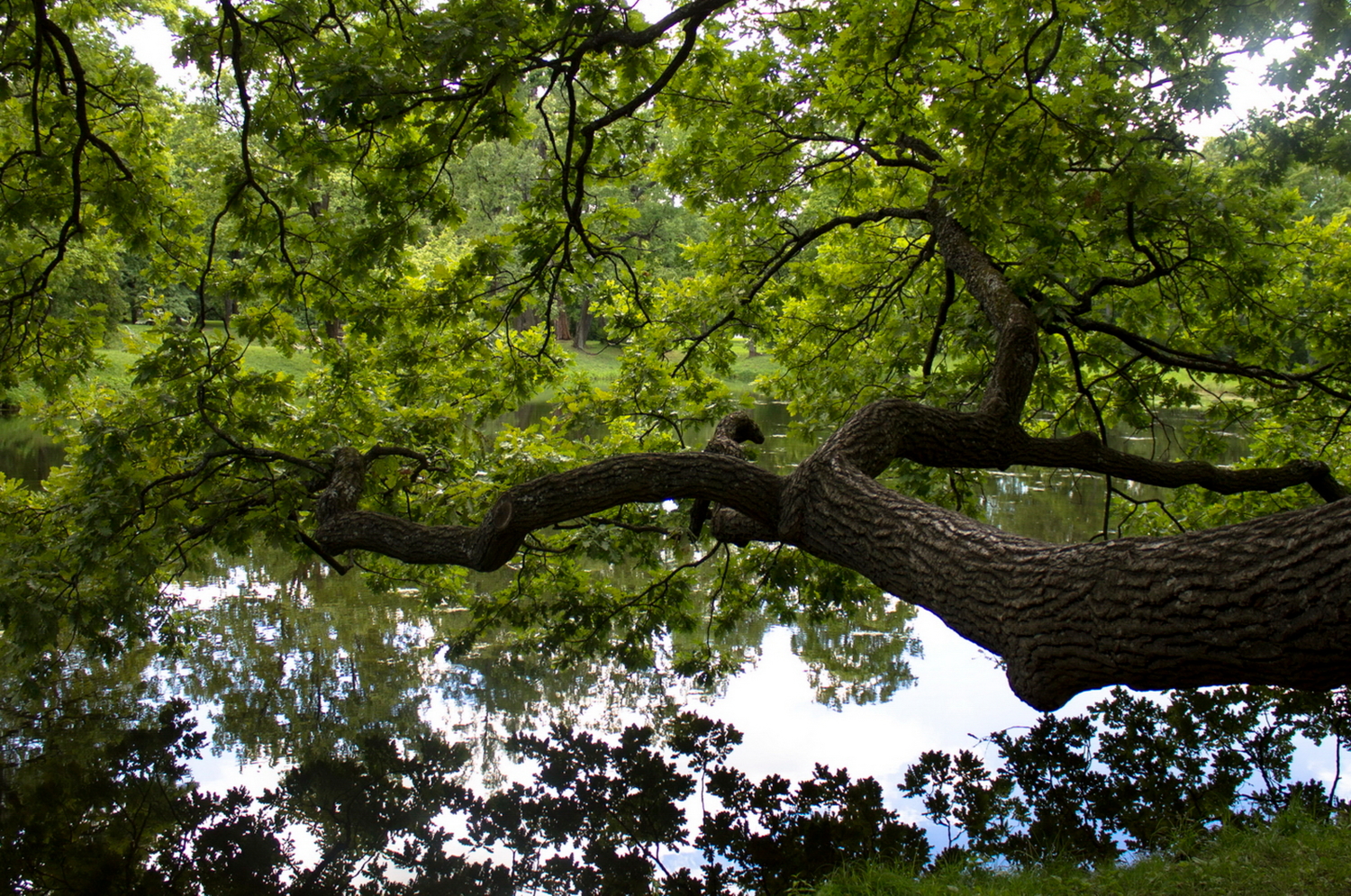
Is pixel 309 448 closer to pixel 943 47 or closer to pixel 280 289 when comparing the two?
pixel 280 289

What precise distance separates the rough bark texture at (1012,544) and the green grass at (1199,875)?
1.81 meters

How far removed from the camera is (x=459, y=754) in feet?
22.8

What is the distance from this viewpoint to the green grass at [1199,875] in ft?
13.0

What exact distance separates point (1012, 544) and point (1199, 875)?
2.82 metres

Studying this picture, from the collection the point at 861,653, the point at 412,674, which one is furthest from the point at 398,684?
the point at 861,653

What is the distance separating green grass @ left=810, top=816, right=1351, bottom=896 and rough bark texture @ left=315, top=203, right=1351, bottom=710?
181cm

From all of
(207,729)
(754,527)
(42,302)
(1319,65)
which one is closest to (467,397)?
(42,302)

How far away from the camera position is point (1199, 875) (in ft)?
13.7

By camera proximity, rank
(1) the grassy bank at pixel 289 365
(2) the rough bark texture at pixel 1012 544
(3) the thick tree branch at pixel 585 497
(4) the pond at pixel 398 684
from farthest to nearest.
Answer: (1) the grassy bank at pixel 289 365 → (4) the pond at pixel 398 684 → (3) the thick tree branch at pixel 585 497 → (2) the rough bark texture at pixel 1012 544

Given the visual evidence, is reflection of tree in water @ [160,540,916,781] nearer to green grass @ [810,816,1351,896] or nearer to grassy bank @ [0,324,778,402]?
green grass @ [810,816,1351,896]

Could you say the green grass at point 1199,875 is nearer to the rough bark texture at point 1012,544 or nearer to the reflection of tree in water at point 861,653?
the rough bark texture at point 1012,544

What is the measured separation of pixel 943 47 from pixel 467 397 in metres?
4.04

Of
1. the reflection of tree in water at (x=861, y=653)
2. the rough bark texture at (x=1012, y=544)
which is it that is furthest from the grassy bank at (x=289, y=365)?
the rough bark texture at (x=1012, y=544)

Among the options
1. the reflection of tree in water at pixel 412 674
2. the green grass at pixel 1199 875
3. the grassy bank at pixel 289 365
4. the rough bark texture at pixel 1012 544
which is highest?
the grassy bank at pixel 289 365
